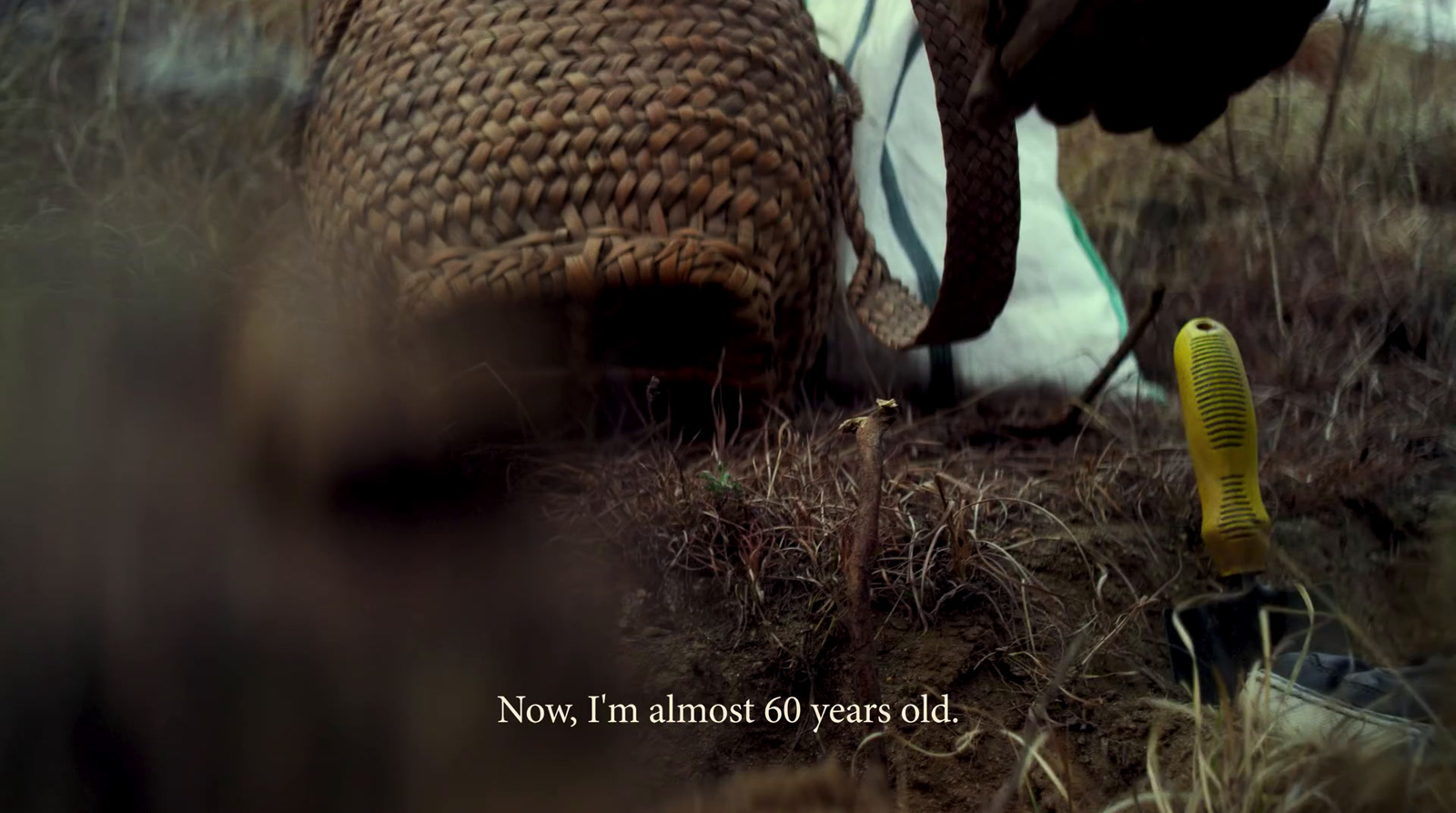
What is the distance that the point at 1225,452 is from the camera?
0.81 meters

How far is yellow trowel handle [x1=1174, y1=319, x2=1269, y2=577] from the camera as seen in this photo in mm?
803

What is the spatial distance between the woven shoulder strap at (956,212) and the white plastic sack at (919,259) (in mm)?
140

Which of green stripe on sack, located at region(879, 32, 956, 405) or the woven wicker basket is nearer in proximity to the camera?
the woven wicker basket

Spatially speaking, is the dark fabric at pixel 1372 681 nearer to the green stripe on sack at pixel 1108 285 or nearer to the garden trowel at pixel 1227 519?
the garden trowel at pixel 1227 519

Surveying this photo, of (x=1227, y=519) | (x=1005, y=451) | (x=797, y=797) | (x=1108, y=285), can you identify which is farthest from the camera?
(x=1108, y=285)

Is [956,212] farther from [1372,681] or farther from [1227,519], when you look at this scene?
[1372,681]

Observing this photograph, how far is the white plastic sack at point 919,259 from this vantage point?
160 cm

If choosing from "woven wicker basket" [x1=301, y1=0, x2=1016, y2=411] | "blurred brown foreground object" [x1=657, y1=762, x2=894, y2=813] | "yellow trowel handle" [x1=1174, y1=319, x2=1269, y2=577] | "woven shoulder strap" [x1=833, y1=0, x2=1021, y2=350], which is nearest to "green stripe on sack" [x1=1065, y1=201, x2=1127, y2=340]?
"woven shoulder strap" [x1=833, y1=0, x2=1021, y2=350]

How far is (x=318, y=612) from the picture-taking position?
63cm

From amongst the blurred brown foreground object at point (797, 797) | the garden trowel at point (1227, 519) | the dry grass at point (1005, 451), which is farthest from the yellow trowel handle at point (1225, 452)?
the blurred brown foreground object at point (797, 797)

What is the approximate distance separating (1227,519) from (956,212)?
1.25 feet

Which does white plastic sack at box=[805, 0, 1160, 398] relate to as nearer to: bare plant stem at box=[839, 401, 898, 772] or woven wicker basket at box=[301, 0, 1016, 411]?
woven wicker basket at box=[301, 0, 1016, 411]

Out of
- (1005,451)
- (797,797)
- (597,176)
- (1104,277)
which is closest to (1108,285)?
(1104,277)

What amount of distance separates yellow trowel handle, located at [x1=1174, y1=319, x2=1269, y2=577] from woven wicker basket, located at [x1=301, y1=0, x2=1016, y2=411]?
0.28m
